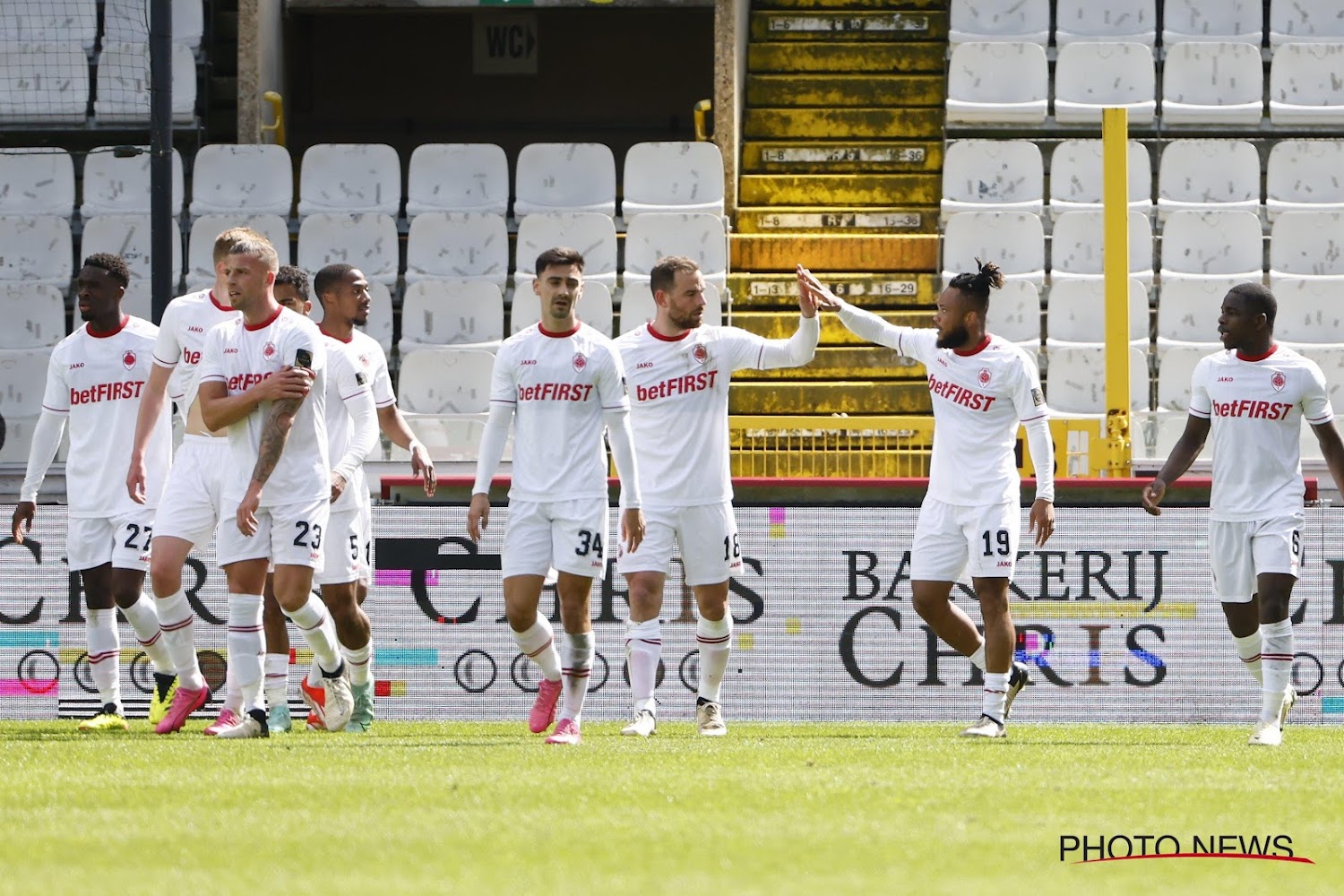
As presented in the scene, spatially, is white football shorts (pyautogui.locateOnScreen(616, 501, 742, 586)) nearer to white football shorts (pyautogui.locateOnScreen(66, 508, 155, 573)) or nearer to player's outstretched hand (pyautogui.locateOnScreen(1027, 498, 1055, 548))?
player's outstretched hand (pyautogui.locateOnScreen(1027, 498, 1055, 548))

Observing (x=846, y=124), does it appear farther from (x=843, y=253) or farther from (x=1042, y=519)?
(x=1042, y=519)

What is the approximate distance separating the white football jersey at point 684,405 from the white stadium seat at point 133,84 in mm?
9370

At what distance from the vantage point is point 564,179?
16.2 metres

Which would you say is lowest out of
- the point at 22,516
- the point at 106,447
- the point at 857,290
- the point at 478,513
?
the point at 22,516

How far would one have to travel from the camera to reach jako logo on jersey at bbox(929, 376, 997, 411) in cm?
862

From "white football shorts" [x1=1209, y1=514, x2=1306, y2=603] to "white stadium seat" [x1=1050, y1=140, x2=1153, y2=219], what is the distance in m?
7.41

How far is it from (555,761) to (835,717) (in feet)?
12.6

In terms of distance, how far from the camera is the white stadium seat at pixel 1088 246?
50.0 ft

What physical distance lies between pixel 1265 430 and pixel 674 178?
26.4 ft

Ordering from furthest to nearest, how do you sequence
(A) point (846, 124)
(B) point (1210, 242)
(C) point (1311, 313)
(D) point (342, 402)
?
1. (A) point (846, 124)
2. (B) point (1210, 242)
3. (C) point (1311, 313)
4. (D) point (342, 402)

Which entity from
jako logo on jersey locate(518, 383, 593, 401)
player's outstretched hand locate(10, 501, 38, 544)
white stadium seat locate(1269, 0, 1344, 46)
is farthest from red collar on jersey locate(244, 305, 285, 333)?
white stadium seat locate(1269, 0, 1344, 46)

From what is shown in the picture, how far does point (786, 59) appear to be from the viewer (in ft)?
58.3

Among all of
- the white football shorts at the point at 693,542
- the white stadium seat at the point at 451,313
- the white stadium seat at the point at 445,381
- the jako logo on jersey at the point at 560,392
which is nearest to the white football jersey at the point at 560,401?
the jako logo on jersey at the point at 560,392

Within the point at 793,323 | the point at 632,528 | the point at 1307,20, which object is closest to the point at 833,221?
the point at 793,323
